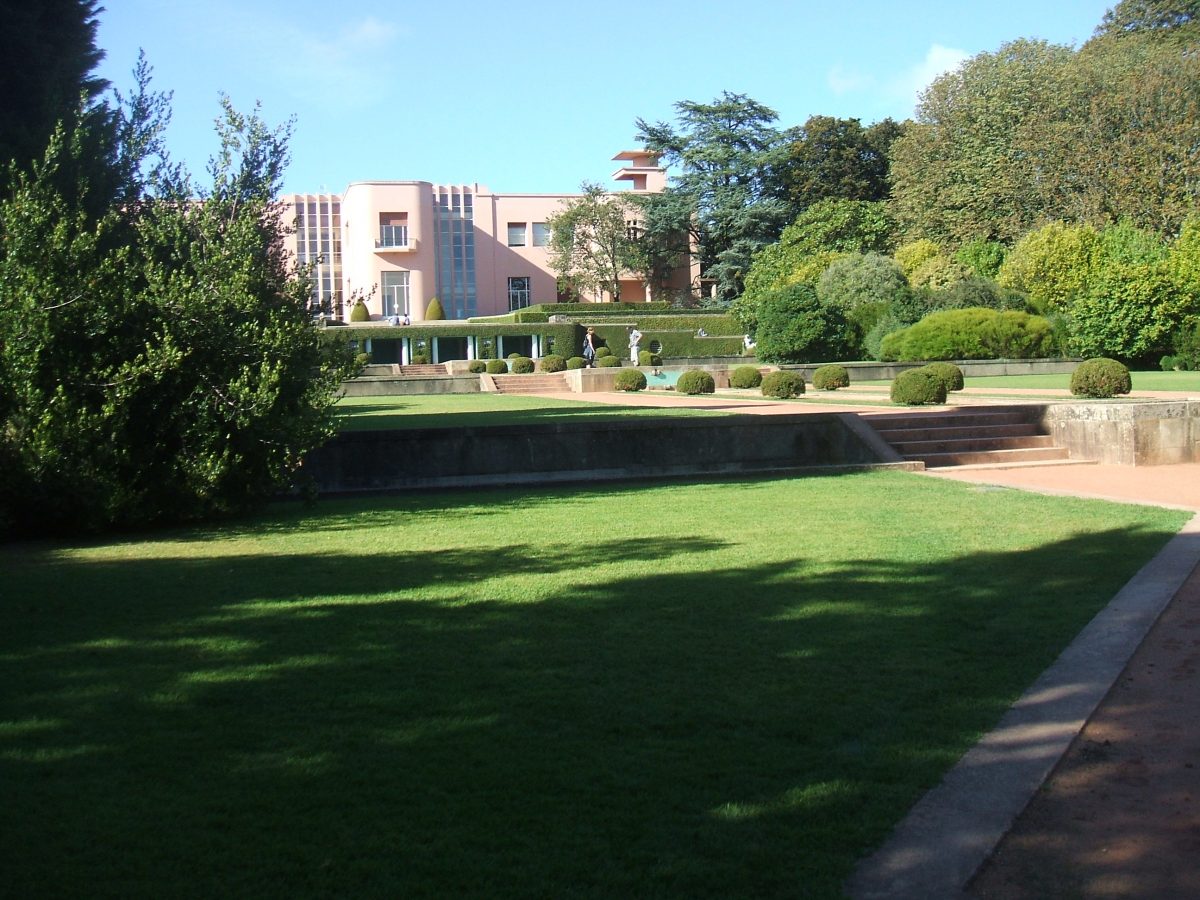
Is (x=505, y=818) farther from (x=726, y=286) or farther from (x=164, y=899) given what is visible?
(x=726, y=286)

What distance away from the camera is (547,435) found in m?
13.6

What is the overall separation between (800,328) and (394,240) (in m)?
38.1

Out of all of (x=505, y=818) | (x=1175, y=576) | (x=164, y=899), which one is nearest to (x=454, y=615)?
(x=505, y=818)

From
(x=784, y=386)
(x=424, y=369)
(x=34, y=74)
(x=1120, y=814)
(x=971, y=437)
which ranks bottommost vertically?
(x=1120, y=814)

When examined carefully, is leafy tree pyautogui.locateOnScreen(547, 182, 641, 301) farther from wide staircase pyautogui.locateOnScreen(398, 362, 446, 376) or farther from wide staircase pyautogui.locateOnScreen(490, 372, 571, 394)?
wide staircase pyautogui.locateOnScreen(490, 372, 571, 394)

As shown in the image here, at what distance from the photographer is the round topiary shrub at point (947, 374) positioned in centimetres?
1938

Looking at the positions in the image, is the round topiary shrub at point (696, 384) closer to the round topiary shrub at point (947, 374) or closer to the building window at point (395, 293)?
the round topiary shrub at point (947, 374)

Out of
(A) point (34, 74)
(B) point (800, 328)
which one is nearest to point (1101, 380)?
(A) point (34, 74)

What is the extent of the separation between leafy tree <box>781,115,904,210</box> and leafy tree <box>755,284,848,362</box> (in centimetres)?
2516

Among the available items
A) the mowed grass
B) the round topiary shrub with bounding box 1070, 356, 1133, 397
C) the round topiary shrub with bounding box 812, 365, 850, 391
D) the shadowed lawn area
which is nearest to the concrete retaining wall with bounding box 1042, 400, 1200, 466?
the round topiary shrub with bounding box 1070, 356, 1133, 397

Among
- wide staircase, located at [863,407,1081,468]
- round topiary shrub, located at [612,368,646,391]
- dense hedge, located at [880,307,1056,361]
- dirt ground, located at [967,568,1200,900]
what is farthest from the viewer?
dense hedge, located at [880,307,1056,361]

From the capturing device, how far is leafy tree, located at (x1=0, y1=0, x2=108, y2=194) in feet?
39.7

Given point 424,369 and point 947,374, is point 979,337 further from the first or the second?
point 424,369

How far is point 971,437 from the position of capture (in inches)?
622
